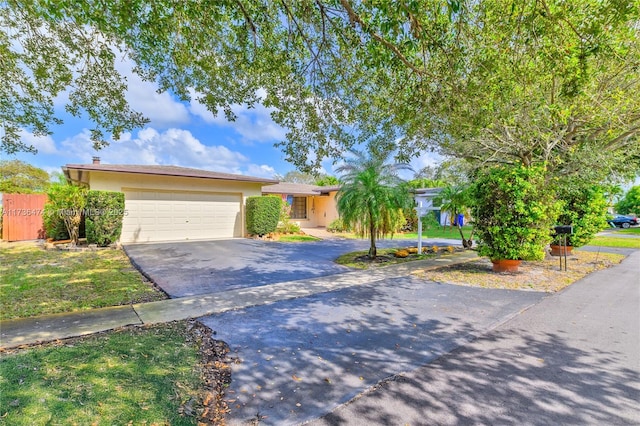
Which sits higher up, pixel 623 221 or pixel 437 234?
pixel 623 221

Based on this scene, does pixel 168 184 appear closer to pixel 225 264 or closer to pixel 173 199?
pixel 173 199

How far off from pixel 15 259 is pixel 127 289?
5894mm

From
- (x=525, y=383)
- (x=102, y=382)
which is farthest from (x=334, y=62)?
(x=102, y=382)

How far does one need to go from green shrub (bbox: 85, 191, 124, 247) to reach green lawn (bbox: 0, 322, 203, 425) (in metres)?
8.94

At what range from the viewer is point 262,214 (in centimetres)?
1479

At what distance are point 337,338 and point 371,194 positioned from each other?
5.93 metres

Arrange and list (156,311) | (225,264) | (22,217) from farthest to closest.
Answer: (22,217), (225,264), (156,311)

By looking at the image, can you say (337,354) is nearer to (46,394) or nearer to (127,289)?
(46,394)

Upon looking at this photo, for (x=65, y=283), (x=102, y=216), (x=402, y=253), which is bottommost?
(x=65, y=283)

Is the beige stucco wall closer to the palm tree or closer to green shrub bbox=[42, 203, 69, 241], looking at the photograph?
green shrub bbox=[42, 203, 69, 241]

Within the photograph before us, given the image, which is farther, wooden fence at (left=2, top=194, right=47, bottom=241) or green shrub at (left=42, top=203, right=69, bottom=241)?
wooden fence at (left=2, top=194, right=47, bottom=241)

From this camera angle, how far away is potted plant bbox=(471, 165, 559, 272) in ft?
24.2

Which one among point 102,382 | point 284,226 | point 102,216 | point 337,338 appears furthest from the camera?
point 284,226

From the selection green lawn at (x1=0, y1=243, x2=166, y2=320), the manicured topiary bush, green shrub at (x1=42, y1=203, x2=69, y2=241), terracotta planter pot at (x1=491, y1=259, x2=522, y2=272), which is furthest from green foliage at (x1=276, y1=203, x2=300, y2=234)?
terracotta planter pot at (x1=491, y1=259, x2=522, y2=272)
